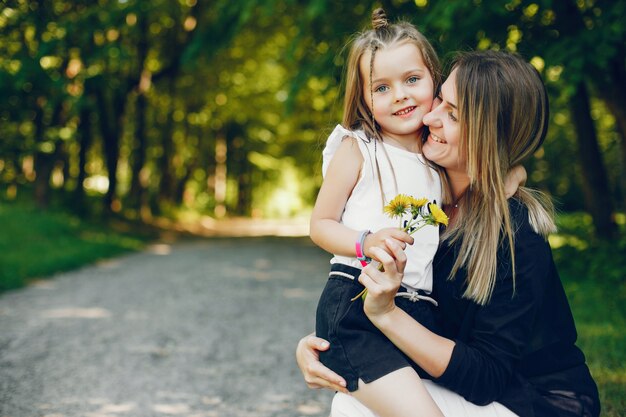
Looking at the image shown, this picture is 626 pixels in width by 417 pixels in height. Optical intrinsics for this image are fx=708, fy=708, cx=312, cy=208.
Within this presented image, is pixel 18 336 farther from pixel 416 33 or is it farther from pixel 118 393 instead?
pixel 416 33

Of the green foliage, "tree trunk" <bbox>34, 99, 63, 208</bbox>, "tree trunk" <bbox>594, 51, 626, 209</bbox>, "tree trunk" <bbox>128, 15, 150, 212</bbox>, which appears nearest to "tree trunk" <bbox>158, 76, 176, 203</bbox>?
the green foliage

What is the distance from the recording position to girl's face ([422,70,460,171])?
2404 mm

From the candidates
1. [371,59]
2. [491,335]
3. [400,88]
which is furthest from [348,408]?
[371,59]

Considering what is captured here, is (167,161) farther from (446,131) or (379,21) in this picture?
(446,131)

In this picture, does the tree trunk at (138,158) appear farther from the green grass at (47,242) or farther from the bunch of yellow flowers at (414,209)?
the bunch of yellow flowers at (414,209)

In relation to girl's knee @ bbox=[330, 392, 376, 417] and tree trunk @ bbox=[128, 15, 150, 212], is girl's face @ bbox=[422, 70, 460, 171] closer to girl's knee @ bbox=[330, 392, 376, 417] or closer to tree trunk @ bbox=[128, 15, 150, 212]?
girl's knee @ bbox=[330, 392, 376, 417]

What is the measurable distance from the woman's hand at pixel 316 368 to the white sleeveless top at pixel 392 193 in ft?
0.96

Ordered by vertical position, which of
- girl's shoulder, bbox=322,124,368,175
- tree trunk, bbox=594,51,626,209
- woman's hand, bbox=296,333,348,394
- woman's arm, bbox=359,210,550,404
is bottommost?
woman's hand, bbox=296,333,348,394

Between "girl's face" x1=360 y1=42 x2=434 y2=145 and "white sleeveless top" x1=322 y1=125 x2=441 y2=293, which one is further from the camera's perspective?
"girl's face" x1=360 y1=42 x2=434 y2=145

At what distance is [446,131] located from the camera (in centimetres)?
242

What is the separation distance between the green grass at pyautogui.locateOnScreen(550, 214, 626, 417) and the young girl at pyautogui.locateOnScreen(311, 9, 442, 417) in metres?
1.83

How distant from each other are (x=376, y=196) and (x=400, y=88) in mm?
419

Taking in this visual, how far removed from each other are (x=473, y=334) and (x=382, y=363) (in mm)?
325

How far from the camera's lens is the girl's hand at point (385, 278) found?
202 centimetres
